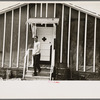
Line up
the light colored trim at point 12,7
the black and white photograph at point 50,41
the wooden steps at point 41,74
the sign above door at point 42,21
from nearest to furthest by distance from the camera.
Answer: the wooden steps at point 41,74, the black and white photograph at point 50,41, the sign above door at point 42,21, the light colored trim at point 12,7

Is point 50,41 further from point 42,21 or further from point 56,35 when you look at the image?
point 42,21

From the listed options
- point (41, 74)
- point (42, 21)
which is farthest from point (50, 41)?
point (41, 74)

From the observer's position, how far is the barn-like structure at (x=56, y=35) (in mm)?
4414

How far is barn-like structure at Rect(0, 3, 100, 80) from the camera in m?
4.41

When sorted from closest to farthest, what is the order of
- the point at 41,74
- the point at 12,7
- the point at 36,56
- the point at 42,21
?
the point at 41,74 < the point at 36,56 < the point at 42,21 < the point at 12,7

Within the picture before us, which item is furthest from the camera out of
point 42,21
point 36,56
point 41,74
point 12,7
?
point 12,7

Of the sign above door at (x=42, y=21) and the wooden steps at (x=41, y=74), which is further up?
the sign above door at (x=42, y=21)

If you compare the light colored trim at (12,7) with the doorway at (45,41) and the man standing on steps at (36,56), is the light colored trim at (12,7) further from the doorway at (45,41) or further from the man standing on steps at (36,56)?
the man standing on steps at (36,56)

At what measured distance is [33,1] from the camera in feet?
14.2

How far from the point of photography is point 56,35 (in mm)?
4496

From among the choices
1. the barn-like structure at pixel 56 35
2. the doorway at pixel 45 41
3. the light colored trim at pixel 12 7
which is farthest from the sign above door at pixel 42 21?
the light colored trim at pixel 12 7

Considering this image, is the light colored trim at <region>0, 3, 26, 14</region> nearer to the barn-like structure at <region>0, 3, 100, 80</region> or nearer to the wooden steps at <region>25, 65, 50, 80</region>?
the barn-like structure at <region>0, 3, 100, 80</region>

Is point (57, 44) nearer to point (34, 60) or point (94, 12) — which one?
Answer: point (34, 60)

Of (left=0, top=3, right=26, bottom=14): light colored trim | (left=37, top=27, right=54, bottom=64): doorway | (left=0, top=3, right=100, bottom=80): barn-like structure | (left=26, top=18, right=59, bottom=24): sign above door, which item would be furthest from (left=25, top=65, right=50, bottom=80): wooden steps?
(left=0, top=3, right=26, bottom=14): light colored trim
